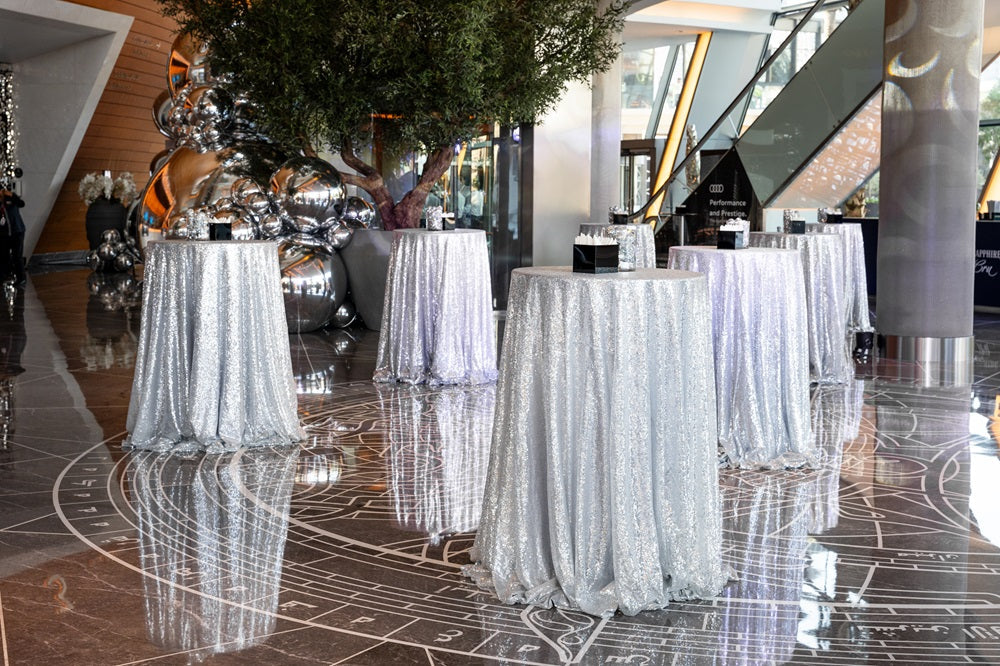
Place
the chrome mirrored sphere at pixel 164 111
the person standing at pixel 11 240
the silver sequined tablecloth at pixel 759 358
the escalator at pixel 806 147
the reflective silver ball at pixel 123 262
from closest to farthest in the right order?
the silver sequined tablecloth at pixel 759 358 → the escalator at pixel 806 147 → the chrome mirrored sphere at pixel 164 111 → the person standing at pixel 11 240 → the reflective silver ball at pixel 123 262

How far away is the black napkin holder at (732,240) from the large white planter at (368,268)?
15.7 feet

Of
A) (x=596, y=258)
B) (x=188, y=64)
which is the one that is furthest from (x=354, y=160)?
(x=596, y=258)

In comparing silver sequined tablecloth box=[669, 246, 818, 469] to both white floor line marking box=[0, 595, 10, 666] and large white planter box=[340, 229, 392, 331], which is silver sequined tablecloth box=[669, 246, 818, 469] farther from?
large white planter box=[340, 229, 392, 331]

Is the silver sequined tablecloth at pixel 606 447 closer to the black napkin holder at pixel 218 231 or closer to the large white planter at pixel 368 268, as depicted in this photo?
the black napkin holder at pixel 218 231

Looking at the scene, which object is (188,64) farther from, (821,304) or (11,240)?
(821,304)

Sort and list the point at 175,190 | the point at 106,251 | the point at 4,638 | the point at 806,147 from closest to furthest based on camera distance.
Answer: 1. the point at 4,638
2. the point at 175,190
3. the point at 806,147
4. the point at 106,251

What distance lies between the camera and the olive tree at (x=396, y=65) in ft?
27.7

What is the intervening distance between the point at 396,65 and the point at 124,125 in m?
11.3

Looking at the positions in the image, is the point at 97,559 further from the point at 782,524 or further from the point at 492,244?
the point at 492,244

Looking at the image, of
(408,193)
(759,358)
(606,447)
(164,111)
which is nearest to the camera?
(606,447)

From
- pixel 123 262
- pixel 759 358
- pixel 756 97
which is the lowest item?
pixel 759 358

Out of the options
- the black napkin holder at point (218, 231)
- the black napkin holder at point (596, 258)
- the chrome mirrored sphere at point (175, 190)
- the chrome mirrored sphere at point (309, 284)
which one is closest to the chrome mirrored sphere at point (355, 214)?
the chrome mirrored sphere at point (309, 284)

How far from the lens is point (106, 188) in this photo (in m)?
16.8

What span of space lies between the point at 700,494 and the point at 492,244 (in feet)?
26.4
